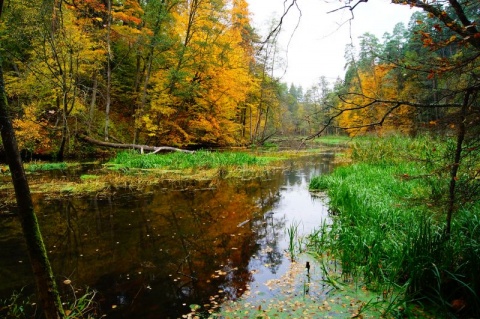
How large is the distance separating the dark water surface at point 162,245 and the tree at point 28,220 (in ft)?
3.53

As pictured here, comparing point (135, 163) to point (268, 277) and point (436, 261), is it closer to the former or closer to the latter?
point (268, 277)

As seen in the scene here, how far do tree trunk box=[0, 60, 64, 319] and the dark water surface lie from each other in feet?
3.51

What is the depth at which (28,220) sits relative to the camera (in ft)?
8.34

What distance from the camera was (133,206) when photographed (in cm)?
831

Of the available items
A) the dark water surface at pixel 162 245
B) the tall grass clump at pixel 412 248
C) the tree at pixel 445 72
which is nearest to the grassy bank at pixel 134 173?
the dark water surface at pixel 162 245

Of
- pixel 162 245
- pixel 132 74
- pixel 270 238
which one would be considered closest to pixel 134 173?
pixel 162 245

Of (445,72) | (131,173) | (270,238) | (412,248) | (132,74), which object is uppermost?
(132,74)

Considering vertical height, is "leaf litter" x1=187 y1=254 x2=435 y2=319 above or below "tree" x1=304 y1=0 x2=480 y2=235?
below

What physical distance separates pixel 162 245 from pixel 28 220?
3.32 metres

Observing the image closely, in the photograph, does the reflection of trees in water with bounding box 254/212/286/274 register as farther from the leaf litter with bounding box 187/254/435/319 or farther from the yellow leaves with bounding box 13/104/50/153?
the yellow leaves with bounding box 13/104/50/153

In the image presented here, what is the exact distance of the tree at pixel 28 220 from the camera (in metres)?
2.37

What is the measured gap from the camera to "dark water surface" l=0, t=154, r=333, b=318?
13.3 ft

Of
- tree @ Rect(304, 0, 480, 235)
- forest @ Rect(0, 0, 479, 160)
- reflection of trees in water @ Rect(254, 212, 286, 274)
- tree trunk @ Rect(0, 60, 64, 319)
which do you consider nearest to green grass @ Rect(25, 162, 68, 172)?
forest @ Rect(0, 0, 479, 160)

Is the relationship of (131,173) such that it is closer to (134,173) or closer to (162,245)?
(134,173)
